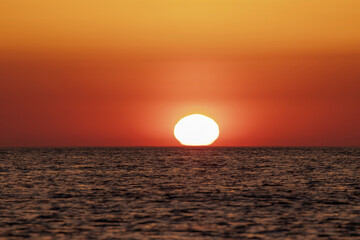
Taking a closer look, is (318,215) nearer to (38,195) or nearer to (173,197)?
(173,197)

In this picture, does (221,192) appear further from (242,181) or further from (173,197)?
(242,181)

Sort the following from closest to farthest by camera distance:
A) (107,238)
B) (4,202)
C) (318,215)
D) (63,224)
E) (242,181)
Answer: (107,238)
(63,224)
(318,215)
(4,202)
(242,181)

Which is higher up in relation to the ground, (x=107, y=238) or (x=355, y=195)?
(x=355, y=195)

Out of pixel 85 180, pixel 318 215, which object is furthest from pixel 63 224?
pixel 85 180

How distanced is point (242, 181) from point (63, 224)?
3812cm

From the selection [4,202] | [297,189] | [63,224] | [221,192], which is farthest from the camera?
[297,189]

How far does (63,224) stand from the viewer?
1512 inches

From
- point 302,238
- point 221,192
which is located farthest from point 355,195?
point 302,238

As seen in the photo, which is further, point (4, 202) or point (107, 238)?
point (4, 202)

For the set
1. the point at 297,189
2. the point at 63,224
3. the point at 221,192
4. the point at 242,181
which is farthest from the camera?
the point at 242,181

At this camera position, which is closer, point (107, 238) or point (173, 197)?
point (107, 238)

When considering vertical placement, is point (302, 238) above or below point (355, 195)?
below

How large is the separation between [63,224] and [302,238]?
13.8 meters

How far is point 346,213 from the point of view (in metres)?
43.8
